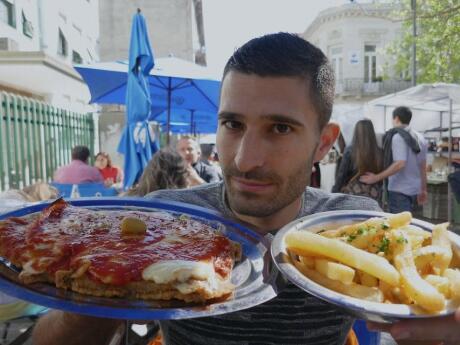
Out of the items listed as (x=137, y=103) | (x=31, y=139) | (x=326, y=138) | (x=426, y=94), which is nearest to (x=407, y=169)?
(x=426, y=94)

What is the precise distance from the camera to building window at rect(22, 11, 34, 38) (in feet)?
39.4

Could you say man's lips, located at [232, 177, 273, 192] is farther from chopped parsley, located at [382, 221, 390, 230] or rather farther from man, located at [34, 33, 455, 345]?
chopped parsley, located at [382, 221, 390, 230]

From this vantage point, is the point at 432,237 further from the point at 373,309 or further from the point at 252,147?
the point at 252,147

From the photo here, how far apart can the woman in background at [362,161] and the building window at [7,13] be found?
370 inches

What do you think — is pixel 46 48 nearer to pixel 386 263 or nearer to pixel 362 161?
pixel 362 161

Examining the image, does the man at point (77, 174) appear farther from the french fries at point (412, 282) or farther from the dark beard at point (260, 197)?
the french fries at point (412, 282)

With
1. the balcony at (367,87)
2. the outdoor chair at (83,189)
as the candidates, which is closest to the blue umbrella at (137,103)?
the outdoor chair at (83,189)

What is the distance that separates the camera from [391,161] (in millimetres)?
7230

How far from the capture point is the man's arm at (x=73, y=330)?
158 centimetres

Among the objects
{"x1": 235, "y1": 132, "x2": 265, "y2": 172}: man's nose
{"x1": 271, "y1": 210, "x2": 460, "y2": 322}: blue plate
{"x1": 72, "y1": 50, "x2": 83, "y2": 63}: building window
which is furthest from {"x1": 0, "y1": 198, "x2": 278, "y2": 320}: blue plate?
{"x1": 72, "y1": 50, "x2": 83, "y2": 63}: building window

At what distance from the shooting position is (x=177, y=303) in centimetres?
132

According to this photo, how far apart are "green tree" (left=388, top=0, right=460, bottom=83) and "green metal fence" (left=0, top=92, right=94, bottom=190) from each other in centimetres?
1340

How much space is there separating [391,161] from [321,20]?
39.1 meters

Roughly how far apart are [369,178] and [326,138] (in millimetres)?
4647
